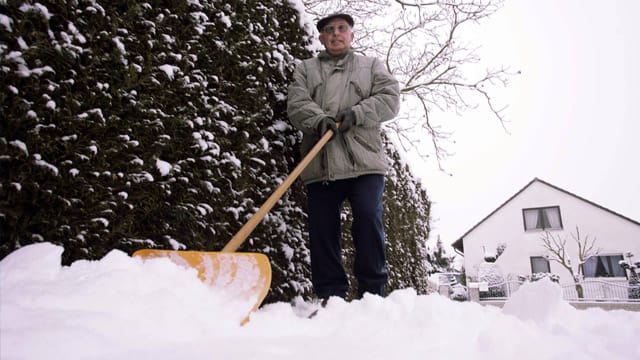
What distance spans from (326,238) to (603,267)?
2360 centimetres

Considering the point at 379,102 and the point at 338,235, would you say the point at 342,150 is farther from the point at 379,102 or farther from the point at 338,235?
the point at 338,235

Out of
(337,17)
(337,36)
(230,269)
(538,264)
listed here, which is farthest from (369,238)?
(538,264)

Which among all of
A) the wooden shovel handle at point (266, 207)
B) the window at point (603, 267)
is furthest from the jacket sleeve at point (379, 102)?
the window at point (603, 267)

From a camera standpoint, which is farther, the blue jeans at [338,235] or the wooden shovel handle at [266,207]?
the blue jeans at [338,235]

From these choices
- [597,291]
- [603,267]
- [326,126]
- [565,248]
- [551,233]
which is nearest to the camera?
[326,126]

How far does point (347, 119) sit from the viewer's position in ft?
8.39

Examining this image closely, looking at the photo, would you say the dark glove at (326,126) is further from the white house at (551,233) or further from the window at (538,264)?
the window at (538,264)

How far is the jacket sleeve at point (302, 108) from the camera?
260 centimetres

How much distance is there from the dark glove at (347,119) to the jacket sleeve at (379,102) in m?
0.03

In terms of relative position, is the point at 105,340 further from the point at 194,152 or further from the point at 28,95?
the point at 194,152

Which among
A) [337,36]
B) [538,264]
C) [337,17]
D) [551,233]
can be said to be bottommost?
[538,264]

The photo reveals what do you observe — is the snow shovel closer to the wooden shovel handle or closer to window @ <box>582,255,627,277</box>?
the wooden shovel handle

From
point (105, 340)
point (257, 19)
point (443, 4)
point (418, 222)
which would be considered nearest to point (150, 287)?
point (105, 340)

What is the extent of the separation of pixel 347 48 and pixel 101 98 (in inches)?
70.0
